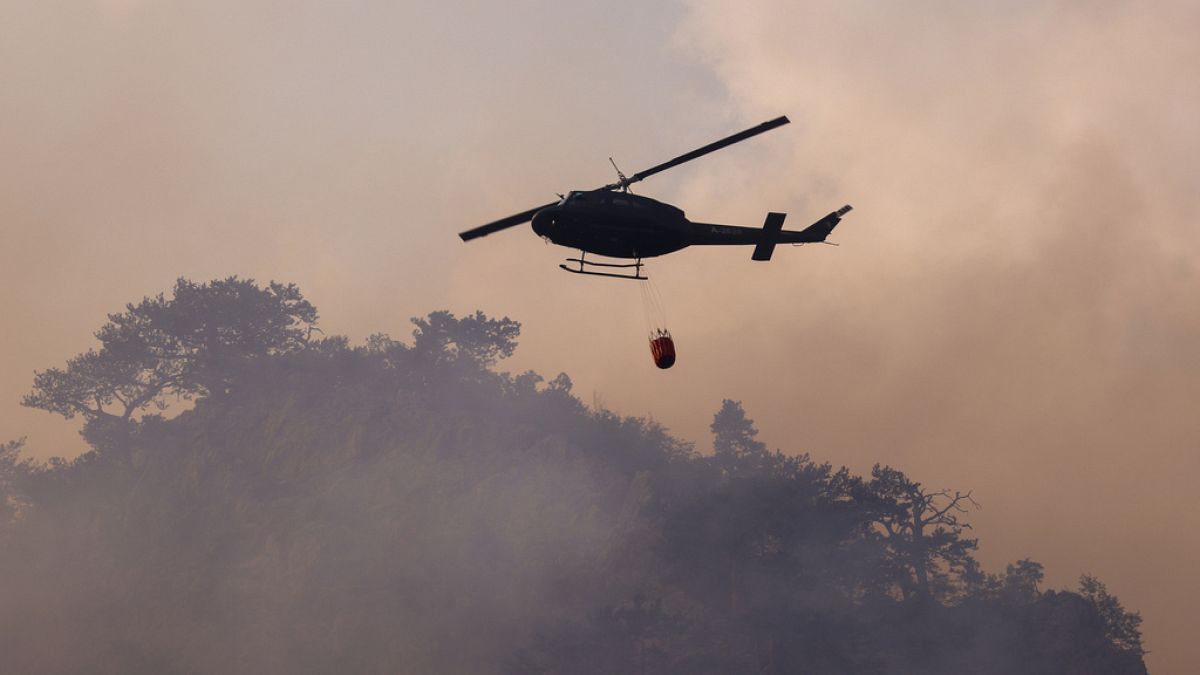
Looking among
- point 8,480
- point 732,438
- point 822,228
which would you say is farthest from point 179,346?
point 822,228

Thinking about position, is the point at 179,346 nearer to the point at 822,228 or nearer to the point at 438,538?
the point at 438,538

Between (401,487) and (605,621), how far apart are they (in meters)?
36.0

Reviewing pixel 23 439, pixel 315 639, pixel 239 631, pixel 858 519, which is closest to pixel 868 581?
pixel 858 519

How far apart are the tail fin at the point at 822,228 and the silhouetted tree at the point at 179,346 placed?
3717 inches

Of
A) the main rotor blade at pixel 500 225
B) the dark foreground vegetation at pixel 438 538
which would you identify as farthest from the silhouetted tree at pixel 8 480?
the main rotor blade at pixel 500 225

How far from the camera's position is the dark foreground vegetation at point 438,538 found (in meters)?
90.9

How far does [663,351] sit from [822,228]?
10.5 meters

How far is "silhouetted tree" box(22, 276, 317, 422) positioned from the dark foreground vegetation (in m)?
0.26

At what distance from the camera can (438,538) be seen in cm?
10262

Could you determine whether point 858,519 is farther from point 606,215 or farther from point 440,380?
point 606,215

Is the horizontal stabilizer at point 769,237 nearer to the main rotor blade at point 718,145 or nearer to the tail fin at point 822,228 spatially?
the tail fin at point 822,228

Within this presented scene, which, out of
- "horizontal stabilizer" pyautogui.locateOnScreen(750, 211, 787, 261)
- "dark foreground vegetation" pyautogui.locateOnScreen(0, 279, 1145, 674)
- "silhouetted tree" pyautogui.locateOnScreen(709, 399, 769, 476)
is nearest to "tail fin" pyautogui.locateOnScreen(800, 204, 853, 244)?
"horizontal stabilizer" pyautogui.locateOnScreen(750, 211, 787, 261)

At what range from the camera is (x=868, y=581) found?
3711 inches

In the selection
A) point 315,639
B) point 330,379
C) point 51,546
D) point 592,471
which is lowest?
point 315,639
